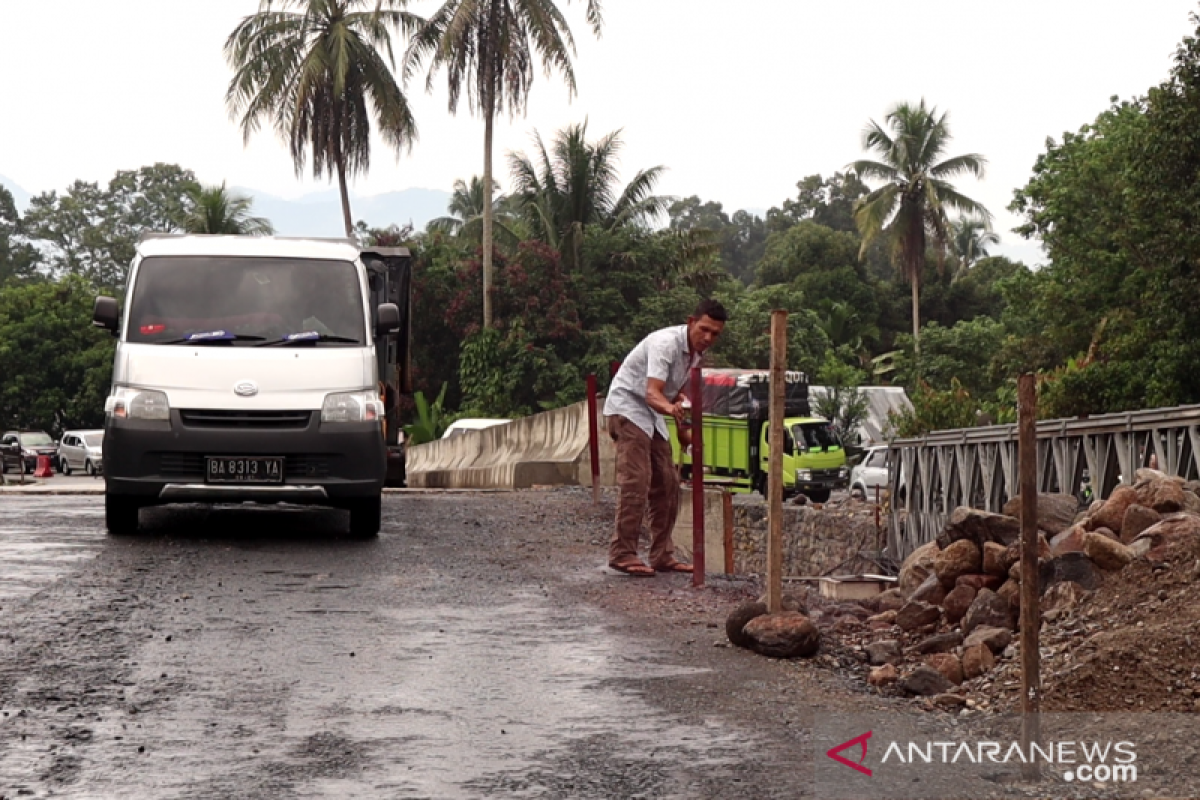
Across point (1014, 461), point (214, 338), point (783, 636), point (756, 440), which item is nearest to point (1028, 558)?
point (783, 636)

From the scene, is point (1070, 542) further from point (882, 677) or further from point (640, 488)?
point (882, 677)

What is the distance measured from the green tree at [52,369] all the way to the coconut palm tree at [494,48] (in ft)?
79.3

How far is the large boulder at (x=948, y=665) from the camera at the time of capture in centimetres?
696

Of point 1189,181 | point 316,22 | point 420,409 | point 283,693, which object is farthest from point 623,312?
point 283,693

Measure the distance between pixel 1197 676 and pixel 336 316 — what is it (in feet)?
25.3

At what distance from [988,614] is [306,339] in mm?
5831

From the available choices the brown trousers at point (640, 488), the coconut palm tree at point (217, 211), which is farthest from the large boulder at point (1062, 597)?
the coconut palm tree at point (217, 211)

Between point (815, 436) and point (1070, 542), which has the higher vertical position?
point (815, 436)

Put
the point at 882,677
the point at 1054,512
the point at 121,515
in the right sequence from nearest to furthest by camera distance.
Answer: the point at 882,677 < the point at 121,515 < the point at 1054,512

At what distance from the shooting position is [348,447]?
11547 millimetres

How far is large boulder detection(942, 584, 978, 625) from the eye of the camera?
902 centimetres

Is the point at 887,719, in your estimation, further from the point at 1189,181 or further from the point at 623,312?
the point at 623,312

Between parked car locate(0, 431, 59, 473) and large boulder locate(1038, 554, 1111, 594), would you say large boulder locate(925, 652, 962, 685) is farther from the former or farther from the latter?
parked car locate(0, 431, 59, 473)

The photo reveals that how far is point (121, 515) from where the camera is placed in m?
12.1
